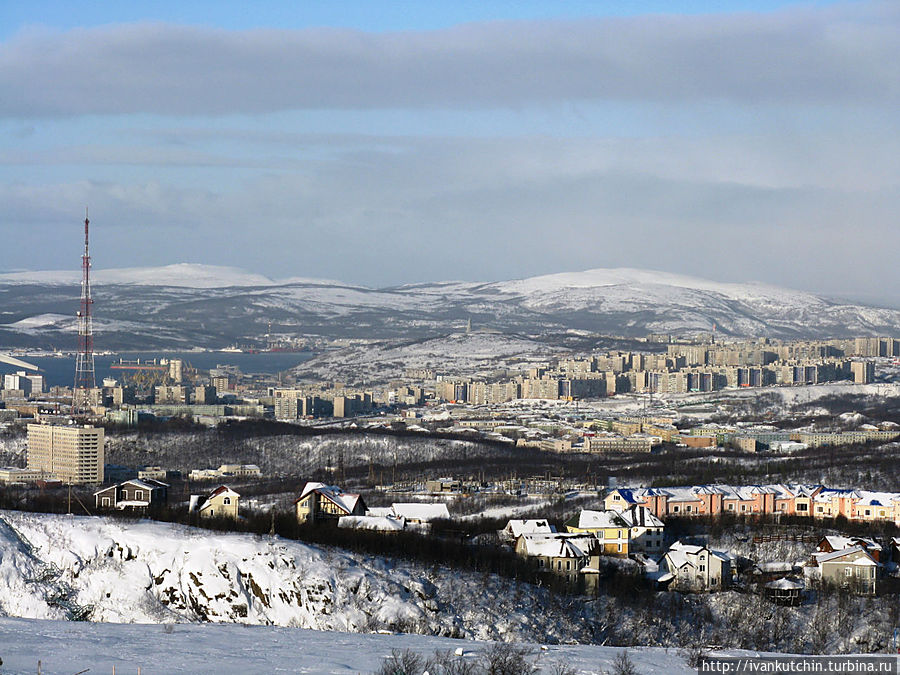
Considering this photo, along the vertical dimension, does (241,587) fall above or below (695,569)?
above

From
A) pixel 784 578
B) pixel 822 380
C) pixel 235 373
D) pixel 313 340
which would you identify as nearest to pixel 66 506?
pixel 784 578

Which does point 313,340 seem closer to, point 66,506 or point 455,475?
point 455,475

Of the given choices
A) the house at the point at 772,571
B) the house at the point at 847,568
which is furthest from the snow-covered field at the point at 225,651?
the house at the point at 847,568

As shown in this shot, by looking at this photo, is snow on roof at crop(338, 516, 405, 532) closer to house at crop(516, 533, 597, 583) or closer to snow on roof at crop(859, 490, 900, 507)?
house at crop(516, 533, 597, 583)

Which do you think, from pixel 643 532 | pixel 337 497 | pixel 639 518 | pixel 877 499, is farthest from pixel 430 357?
pixel 643 532

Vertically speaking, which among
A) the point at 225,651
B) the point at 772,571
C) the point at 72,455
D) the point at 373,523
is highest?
the point at 225,651

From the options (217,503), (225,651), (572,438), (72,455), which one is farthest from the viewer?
(572,438)

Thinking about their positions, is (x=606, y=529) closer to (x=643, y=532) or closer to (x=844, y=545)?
(x=643, y=532)
